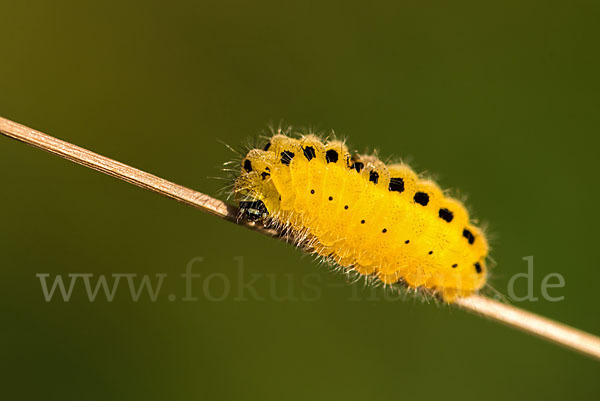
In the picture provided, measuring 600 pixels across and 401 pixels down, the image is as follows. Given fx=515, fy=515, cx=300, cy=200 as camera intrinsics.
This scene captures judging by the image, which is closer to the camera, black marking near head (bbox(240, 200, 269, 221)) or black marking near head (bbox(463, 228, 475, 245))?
black marking near head (bbox(240, 200, 269, 221))

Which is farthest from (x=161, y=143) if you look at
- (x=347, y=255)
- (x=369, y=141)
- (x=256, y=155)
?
(x=347, y=255)

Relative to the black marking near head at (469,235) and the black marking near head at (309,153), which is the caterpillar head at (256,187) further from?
the black marking near head at (469,235)

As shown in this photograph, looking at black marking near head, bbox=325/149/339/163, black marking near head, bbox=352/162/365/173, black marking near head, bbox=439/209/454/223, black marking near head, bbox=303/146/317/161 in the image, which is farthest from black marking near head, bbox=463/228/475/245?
black marking near head, bbox=303/146/317/161

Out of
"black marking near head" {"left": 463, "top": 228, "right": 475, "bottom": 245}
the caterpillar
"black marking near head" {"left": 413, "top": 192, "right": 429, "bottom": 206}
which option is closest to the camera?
the caterpillar

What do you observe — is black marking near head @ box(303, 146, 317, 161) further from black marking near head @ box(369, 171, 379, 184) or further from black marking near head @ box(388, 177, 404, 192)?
black marking near head @ box(388, 177, 404, 192)

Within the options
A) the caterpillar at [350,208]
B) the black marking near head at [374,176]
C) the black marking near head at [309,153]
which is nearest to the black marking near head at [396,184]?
the caterpillar at [350,208]
